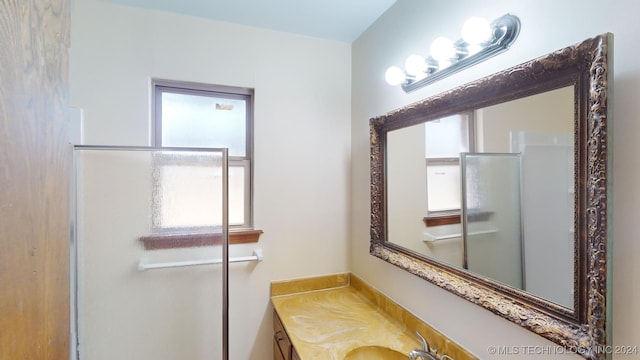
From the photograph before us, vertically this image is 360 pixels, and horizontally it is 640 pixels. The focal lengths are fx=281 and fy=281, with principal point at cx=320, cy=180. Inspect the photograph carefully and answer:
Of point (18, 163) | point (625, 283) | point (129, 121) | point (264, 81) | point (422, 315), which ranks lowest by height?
point (422, 315)

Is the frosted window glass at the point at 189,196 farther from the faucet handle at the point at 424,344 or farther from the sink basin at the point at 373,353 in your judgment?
the faucet handle at the point at 424,344

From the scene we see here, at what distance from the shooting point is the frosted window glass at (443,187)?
118 cm

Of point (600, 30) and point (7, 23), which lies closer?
point (7, 23)

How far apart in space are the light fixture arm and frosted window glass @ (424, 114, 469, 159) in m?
0.20

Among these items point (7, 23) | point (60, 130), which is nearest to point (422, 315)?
point (60, 130)

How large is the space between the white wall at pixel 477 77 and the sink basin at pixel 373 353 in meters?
0.22

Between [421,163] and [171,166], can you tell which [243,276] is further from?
[421,163]

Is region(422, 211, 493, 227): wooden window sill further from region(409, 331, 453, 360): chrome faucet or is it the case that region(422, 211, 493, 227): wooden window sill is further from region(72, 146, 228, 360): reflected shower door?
region(72, 146, 228, 360): reflected shower door

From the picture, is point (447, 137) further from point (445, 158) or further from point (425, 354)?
point (425, 354)

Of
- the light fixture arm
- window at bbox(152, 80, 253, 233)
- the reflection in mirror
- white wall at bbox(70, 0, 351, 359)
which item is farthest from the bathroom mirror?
window at bbox(152, 80, 253, 233)

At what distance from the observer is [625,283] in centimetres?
68

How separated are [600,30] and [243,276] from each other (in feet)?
6.17

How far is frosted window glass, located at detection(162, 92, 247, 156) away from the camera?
1716 mm

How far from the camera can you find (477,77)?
106 cm
